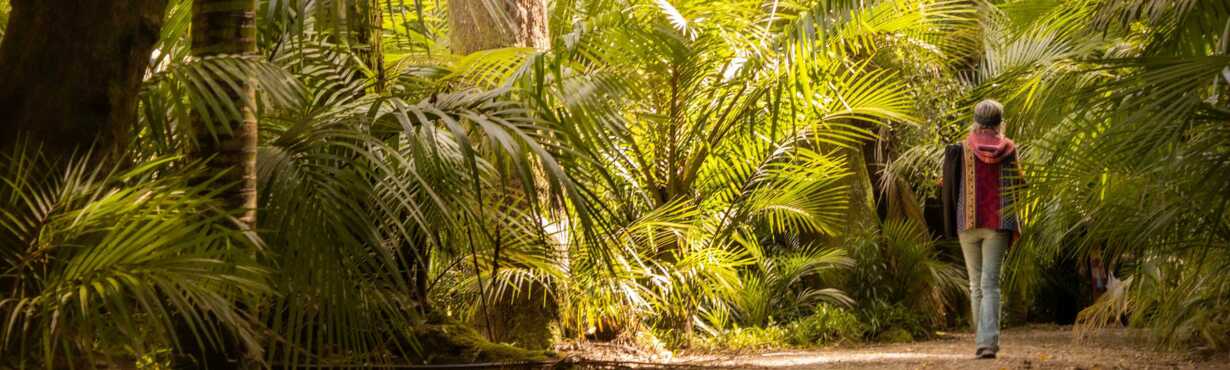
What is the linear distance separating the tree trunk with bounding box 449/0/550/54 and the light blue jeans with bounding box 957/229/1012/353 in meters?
2.37

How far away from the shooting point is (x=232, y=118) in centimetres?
309

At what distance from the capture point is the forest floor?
6.30m

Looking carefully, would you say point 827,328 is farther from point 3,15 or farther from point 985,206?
point 3,15

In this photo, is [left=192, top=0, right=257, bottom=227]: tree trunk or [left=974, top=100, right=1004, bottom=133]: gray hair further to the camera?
[left=974, top=100, right=1004, bottom=133]: gray hair

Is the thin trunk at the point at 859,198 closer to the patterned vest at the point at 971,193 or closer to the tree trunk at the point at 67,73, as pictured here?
the patterned vest at the point at 971,193

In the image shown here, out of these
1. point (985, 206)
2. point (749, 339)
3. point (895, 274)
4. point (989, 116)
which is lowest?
point (749, 339)

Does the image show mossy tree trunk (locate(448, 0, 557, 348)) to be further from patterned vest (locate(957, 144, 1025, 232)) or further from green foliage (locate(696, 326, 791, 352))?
patterned vest (locate(957, 144, 1025, 232))

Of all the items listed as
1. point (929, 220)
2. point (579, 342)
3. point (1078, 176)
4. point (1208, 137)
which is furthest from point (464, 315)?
point (929, 220)

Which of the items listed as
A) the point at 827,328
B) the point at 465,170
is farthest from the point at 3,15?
the point at 827,328

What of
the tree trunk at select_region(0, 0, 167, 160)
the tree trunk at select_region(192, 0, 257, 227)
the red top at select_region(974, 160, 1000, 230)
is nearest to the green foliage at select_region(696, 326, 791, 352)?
the red top at select_region(974, 160, 1000, 230)

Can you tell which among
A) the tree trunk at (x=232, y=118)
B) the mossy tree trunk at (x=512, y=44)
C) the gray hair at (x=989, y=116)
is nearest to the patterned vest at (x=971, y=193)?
the gray hair at (x=989, y=116)

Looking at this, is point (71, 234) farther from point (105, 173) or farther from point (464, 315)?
point (464, 315)

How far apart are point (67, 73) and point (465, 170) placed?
3.72ft

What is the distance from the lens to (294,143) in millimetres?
3162
